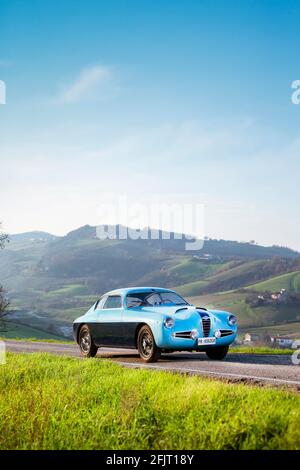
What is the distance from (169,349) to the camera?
12.8 meters

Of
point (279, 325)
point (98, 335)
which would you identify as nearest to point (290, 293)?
point (279, 325)

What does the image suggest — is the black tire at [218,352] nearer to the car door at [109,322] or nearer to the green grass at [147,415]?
the car door at [109,322]

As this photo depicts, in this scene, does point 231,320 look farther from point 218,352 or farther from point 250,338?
point 250,338

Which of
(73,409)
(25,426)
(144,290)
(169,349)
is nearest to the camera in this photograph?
(25,426)

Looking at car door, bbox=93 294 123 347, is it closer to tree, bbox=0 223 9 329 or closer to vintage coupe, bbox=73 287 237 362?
vintage coupe, bbox=73 287 237 362

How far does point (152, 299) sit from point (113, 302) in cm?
115

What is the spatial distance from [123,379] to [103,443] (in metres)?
3.36

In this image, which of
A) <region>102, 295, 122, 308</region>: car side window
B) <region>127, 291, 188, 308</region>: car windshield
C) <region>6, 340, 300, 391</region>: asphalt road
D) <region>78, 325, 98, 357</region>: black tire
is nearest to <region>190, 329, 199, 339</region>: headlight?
<region>6, 340, 300, 391</region>: asphalt road

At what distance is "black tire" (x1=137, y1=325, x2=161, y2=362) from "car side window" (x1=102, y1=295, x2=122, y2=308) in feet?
3.91

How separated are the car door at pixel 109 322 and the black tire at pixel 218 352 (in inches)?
83.1

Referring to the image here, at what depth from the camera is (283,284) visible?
185250 mm

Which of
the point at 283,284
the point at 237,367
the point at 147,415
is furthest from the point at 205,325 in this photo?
the point at 283,284

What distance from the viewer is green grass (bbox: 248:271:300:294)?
594 ft
